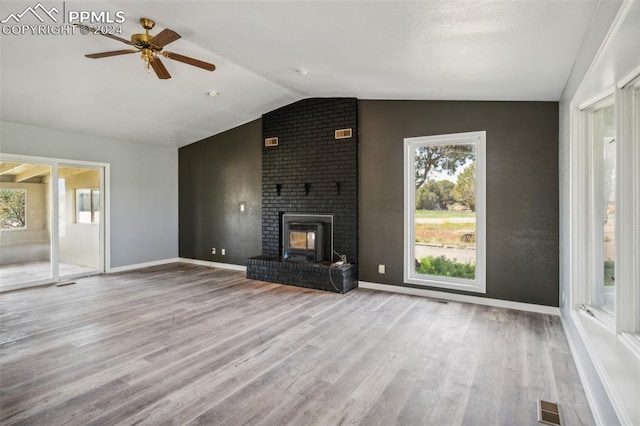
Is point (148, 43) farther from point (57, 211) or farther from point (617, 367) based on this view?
point (57, 211)

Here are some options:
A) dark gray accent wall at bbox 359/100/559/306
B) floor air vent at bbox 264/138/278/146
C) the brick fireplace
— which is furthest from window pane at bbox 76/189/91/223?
dark gray accent wall at bbox 359/100/559/306

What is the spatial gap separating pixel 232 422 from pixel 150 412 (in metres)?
0.53

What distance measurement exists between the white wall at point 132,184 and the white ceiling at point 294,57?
0.33 m

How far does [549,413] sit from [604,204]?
1630 millimetres

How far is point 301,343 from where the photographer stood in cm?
308

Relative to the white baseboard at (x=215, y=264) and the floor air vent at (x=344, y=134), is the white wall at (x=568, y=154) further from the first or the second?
the white baseboard at (x=215, y=264)

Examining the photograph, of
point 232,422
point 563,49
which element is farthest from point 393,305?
point 563,49

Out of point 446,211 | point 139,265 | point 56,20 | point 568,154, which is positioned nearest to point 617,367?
point 568,154

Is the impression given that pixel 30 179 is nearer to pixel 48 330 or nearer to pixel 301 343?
pixel 48 330

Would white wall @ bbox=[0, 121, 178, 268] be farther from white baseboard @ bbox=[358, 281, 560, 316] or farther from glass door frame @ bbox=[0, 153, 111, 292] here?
white baseboard @ bbox=[358, 281, 560, 316]

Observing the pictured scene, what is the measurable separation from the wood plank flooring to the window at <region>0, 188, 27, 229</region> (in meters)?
1.28

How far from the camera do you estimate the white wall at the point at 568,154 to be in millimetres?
1815

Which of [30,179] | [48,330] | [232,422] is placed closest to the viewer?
[232,422]

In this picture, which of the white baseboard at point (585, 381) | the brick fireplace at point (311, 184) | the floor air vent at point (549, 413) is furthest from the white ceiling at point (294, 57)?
the floor air vent at point (549, 413)
